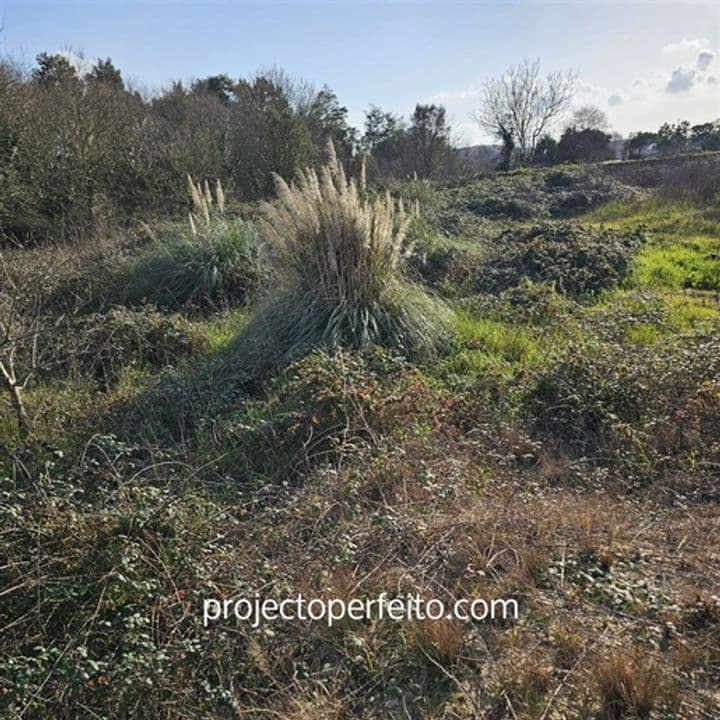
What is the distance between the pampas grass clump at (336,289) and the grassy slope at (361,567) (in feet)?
3.01

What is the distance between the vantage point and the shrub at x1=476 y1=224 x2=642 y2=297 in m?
6.75

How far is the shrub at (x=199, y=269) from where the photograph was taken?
22.1ft

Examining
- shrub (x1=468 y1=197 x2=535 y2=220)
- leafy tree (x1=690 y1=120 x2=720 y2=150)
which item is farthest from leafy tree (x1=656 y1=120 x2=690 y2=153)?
shrub (x1=468 y1=197 x2=535 y2=220)

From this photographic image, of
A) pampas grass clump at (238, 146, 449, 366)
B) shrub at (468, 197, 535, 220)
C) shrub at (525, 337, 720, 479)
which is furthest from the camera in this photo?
shrub at (468, 197, 535, 220)

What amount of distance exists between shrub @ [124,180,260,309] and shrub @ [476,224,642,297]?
10.2 ft

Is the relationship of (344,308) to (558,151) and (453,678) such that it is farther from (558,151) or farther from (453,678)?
(558,151)

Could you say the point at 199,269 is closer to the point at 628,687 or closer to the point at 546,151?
the point at 628,687

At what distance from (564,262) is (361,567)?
5.87 meters

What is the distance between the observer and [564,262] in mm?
7117

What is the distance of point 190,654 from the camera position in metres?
2.00

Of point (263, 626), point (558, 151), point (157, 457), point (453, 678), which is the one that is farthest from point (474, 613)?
point (558, 151)

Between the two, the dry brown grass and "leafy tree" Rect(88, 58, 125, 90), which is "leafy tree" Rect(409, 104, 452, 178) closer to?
"leafy tree" Rect(88, 58, 125, 90)

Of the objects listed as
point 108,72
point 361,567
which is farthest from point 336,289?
point 108,72

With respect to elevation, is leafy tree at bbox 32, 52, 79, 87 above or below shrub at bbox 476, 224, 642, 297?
above
